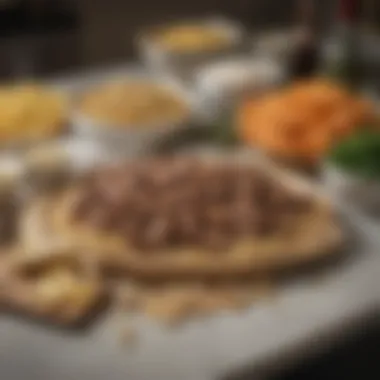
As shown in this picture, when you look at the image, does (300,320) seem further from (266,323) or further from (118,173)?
(118,173)

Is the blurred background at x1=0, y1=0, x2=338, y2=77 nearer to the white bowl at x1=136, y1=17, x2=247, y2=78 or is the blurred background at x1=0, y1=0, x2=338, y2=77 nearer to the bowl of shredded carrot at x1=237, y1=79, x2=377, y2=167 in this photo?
the white bowl at x1=136, y1=17, x2=247, y2=78

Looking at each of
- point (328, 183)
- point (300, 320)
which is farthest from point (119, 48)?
point (300, 320)

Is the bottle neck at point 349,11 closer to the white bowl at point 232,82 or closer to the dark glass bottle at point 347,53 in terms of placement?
the dark glass bottle at point 347,53

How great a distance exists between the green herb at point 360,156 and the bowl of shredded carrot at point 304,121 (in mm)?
43

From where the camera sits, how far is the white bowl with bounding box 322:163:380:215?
108 cm

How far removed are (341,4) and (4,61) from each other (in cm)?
63

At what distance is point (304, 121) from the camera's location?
4.00 ft

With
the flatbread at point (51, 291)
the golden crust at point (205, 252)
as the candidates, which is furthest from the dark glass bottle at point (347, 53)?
the flatbread at point (51, 291)

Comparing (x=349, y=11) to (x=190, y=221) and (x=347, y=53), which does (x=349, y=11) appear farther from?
(x=190, y=221)

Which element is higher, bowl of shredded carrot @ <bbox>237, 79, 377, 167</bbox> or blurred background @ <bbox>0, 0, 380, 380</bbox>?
bowl of shredded carrot @ <bbox>237, 79, 377, 167</bbox>

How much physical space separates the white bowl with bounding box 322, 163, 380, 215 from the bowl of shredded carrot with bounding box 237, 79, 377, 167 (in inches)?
2.6

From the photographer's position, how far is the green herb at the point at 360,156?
109cm

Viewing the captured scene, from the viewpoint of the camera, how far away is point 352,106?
1.24m

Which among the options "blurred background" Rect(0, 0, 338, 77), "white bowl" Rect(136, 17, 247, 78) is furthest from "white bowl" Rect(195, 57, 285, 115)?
"blurred background" Rect(0, 0, 338, 77)
